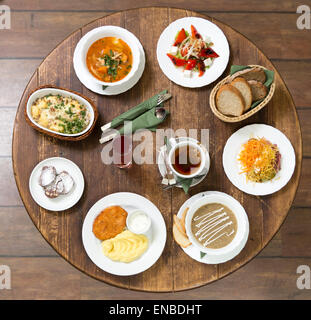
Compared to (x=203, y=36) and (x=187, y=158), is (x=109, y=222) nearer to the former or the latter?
(x=187, y=158)

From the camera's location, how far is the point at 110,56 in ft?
7.55

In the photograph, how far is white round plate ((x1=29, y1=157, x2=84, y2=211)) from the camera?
7.50ft

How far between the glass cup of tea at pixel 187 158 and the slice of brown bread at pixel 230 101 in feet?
0.95

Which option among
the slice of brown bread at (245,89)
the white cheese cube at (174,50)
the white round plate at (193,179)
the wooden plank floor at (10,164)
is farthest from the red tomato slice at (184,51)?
the wooden plank floor at (10,164)

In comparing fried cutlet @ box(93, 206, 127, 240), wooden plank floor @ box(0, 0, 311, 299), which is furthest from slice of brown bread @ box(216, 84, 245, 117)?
wooden plank floor @ box(0, 0, 311, 299)

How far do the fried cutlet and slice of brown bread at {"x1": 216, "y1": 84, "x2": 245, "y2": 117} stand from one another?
91 cm

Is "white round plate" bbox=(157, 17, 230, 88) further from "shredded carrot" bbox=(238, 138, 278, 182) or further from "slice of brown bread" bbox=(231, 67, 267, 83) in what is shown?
"shredded carrot" bbox=(238, 138, 278, 182)

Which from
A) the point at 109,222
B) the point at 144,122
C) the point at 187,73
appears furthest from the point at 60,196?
the point at 187,73

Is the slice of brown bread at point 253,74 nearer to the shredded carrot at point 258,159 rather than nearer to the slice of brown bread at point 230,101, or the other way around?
the slice of brown bread at point 230,101

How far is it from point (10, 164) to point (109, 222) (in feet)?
4.94

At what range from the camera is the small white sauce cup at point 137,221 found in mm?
2275

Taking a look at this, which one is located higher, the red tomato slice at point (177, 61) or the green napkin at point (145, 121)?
the red tomato slice at point (177, 61)
